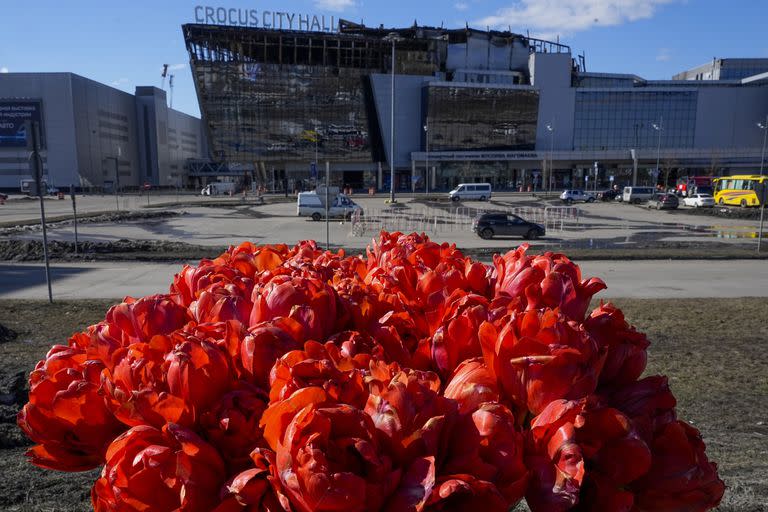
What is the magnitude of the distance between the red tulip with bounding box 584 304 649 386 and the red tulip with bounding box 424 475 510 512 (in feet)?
2.53

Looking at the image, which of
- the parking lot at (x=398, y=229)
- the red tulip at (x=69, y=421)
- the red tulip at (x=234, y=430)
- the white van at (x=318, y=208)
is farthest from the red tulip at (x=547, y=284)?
the white van at (x=318, y=208)

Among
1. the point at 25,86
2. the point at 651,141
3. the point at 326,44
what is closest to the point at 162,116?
the point at 25,86

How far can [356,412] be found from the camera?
131cm

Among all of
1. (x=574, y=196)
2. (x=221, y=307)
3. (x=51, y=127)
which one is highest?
(x=51, y=127)

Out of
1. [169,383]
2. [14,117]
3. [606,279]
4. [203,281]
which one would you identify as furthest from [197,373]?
[14,117]

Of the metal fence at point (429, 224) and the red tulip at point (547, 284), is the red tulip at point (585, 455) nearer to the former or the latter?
the red tulip at point (547, 284)

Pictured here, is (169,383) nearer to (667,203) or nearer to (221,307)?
(221,307)

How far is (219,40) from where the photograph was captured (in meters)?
81.1

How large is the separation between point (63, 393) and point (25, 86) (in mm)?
104009

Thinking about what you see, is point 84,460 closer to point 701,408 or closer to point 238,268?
point 238,268

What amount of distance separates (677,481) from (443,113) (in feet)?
286

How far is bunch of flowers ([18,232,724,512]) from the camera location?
4.25 feet

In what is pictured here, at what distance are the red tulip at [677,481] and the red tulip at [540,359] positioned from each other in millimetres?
283

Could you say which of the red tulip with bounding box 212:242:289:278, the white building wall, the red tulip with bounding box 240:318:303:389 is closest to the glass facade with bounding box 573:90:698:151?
the white building wall
